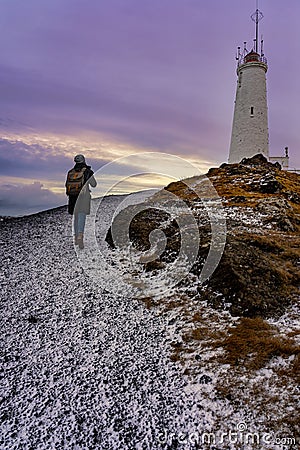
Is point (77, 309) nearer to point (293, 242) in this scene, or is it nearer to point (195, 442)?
point (195, 442)

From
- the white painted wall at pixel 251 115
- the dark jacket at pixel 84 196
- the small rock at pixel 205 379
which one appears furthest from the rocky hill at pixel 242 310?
the white painted wall at pixel 251 115

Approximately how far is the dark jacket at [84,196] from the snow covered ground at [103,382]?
11.2ft

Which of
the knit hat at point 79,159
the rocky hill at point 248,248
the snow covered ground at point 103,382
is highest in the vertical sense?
the knit hat at point 79,159

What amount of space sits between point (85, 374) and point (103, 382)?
16.8 inches

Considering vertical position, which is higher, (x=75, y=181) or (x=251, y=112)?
(x=251, y=112)

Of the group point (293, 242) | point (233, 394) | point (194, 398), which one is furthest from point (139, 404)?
point (293, 242)

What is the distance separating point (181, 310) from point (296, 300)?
2865mm

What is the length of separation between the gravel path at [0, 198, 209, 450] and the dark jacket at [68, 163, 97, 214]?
308cm

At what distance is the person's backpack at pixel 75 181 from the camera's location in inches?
440

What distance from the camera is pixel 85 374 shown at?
5668mm

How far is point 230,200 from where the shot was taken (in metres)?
18.5

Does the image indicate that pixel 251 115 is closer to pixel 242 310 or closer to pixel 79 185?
pixel 79 185

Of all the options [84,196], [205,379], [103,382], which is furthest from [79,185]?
[205,379]

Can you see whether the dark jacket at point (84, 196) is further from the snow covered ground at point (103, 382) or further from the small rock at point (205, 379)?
the small rock at point (205, 379)
